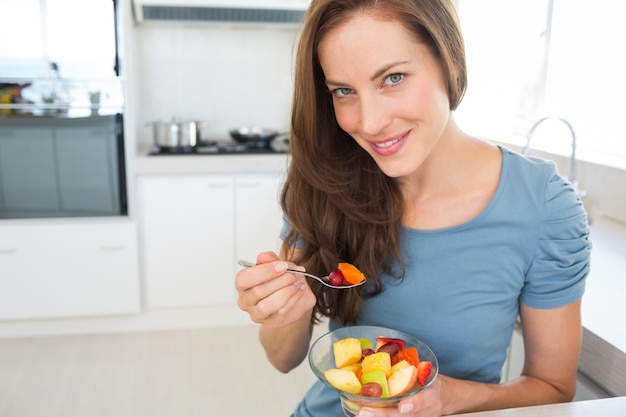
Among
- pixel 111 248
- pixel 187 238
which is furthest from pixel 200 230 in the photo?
pixel 111 248

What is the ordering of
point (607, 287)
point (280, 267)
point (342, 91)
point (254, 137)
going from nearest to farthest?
point (280, 267) < point (342, 91) < point (607, 287) < point (254, 137)

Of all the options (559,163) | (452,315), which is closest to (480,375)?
(452,315)

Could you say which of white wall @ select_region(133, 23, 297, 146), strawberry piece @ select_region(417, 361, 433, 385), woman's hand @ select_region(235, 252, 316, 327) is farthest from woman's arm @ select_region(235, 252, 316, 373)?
white wall @ select_region(133, 23, 297, 146)

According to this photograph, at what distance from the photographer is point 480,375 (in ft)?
3.58

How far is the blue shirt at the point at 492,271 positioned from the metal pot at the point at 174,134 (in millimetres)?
2188

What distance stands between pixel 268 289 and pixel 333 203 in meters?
0.31

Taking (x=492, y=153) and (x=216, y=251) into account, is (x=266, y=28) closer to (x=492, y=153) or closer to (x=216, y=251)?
(x=216, y=251)

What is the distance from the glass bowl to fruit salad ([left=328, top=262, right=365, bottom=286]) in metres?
0.09

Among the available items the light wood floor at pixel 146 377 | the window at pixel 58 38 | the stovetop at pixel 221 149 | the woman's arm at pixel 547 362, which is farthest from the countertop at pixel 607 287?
the window at pixel 58 38

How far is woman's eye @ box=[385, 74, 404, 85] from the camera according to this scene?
2.97 feet

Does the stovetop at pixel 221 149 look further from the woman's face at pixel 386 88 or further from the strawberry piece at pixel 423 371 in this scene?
the strawberry piece at pixel 423 371

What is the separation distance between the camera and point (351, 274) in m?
0.99

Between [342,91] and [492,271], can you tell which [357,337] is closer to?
[492,271]

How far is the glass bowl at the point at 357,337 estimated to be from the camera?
712 mm
